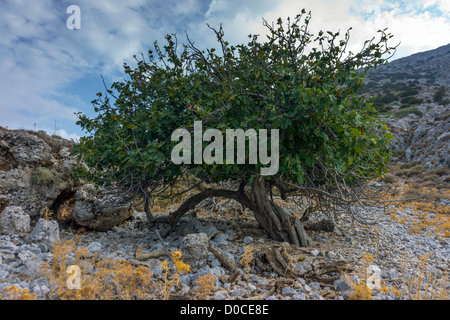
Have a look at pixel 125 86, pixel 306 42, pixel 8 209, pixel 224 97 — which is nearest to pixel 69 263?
pixel 8 209

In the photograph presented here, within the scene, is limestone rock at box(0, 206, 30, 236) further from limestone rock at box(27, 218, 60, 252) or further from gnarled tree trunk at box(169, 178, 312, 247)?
gnarled tree trunk at box(169, 178, 312, 247)

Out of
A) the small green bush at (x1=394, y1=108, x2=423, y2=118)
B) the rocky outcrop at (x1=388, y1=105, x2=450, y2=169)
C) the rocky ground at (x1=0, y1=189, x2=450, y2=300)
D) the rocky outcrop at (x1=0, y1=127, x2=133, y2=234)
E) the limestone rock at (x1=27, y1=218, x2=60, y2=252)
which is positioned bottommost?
the rocky ground at (x1=0, y1=189, x2=450, y2=300)

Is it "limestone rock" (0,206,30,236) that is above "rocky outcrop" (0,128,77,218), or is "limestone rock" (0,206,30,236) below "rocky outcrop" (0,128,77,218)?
below

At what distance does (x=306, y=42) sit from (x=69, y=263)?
21.0 ft

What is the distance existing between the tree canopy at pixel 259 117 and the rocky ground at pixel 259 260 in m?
1.12

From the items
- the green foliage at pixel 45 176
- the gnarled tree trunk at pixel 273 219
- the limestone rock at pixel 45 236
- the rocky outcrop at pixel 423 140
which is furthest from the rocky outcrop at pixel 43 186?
the rocky outcrop at pixel 423 140

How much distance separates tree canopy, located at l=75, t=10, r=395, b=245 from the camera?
15.9 feet

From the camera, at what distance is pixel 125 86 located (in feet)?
23.4

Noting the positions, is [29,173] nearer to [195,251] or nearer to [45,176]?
[45,176]

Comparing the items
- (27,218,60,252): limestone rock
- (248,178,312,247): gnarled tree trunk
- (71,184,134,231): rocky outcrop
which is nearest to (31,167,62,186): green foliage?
(71,184,134,231): rocky outcrop

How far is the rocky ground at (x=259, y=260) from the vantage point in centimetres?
396

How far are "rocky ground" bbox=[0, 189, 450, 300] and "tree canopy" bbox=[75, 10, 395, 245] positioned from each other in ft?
3.66

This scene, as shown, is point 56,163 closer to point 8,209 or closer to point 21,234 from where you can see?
point 8,209

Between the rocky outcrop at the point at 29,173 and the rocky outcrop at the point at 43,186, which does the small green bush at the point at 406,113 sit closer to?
the rocky outcrop at the point at 43,186
